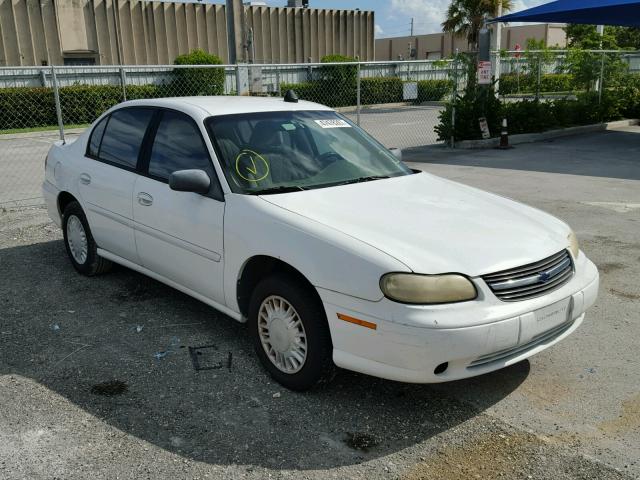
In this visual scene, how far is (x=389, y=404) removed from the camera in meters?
3.67

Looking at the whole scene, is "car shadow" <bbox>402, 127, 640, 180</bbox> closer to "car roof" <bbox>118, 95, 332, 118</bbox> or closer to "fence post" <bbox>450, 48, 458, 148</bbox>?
"fence post" <bbox>450, 48, 458, 148</bbox>

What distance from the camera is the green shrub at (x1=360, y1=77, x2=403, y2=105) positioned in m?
31.5

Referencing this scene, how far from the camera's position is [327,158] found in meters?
4.55

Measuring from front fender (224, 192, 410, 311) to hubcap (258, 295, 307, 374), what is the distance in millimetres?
275

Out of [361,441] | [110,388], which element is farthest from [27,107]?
[361,441]

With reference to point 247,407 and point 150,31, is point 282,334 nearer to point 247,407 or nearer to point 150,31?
point 247,407

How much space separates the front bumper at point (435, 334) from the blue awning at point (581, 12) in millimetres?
15433

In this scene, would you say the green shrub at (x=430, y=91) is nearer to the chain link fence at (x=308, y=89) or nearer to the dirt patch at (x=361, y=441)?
the chain link fence at (x=308, y=89)

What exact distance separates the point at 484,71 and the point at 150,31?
99.7 feet

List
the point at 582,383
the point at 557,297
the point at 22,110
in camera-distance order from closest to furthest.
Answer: the point at 557,297 → the point at 582,383 → the point at 22,110

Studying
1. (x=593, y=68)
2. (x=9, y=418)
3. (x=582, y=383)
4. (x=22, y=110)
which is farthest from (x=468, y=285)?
(x=22, y=110)

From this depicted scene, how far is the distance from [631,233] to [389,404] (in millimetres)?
4876

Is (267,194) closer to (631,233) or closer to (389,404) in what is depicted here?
(389,404)

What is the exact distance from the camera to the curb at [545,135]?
15258 millimetres
